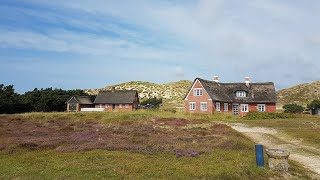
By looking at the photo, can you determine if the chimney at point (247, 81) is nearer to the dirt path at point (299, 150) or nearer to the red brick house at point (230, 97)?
the red brick house at point (230, 97)

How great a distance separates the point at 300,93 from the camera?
478 ft

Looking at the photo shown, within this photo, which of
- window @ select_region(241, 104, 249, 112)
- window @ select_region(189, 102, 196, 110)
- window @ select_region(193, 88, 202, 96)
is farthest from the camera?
window @ select_region(241, 104, 249, 112)

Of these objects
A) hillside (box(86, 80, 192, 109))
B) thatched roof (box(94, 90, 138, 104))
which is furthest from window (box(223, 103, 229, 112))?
hillside (box(86, 80, 192, 109))

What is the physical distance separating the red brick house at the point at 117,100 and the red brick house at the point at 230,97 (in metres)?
23.6

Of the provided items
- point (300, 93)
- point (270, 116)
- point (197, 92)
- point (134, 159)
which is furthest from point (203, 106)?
point (300, 93)

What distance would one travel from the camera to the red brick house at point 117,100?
9056 centimetres

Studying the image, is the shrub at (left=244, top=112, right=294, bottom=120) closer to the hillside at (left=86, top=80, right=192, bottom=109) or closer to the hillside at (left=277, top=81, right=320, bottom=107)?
the hillside at (left=277, top=81, right=320, bottom=107)

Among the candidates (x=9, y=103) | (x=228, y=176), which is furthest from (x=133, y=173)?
(x=9, y=103)

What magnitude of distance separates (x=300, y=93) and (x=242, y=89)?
3337 inches

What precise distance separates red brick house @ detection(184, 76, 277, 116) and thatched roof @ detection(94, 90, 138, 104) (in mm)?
23837

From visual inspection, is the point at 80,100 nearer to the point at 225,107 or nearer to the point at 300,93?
the point at 225,107

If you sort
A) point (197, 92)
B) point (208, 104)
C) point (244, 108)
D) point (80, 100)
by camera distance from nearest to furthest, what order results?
point (208, 104)
point (197, 92)
point (244, 108)
point (80, 100)

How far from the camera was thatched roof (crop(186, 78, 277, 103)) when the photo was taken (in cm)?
7031

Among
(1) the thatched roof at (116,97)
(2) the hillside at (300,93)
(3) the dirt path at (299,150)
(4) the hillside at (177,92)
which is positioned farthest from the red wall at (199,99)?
(2) the hillside at (300,93)
